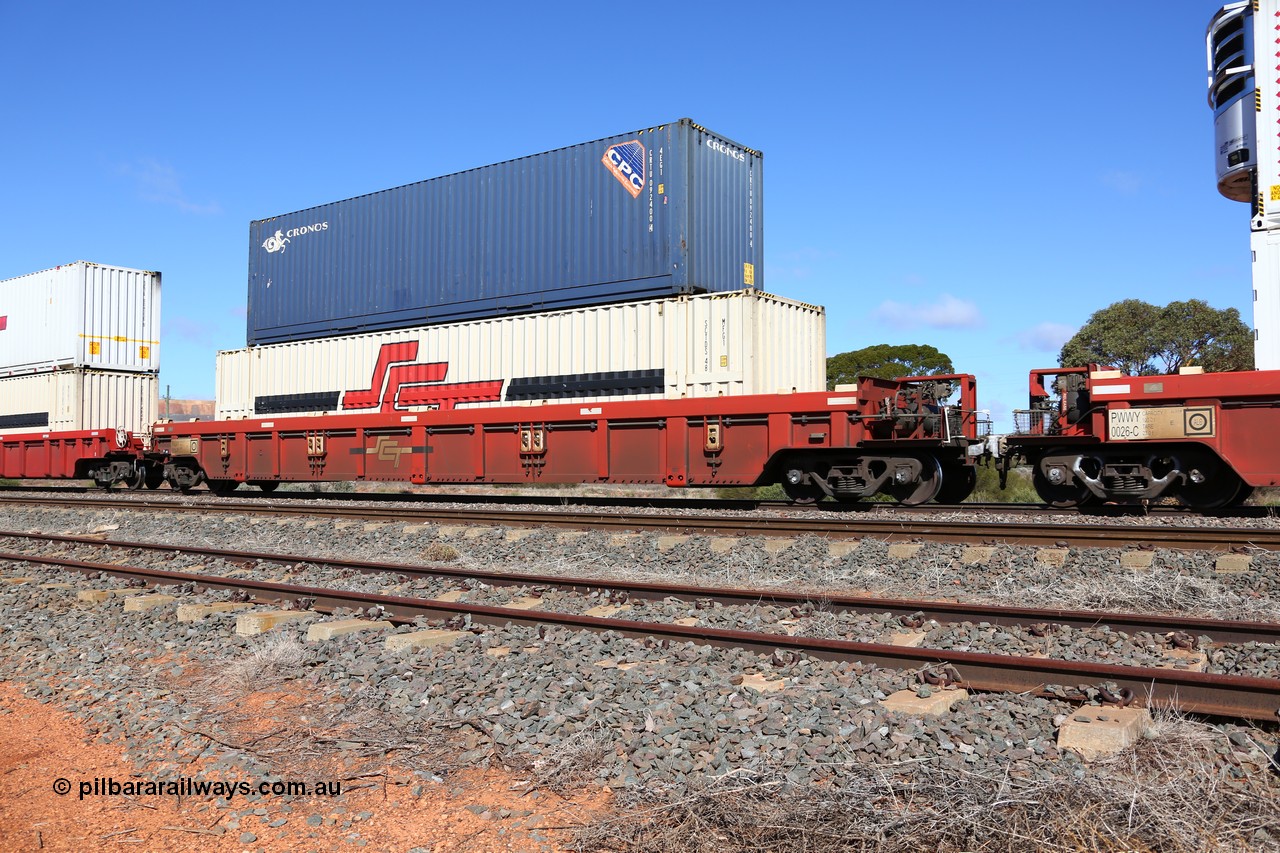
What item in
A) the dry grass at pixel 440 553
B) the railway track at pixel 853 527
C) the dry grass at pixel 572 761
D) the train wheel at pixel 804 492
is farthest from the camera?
the train wheel at pixel 804 492

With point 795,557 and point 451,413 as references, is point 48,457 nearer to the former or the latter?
point 451,413

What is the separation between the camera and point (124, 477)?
2445 centimetres

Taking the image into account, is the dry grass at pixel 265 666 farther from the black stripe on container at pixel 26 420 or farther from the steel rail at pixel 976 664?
the black stripe on container at pixel 26 420

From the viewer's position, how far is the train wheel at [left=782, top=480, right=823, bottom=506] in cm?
1426

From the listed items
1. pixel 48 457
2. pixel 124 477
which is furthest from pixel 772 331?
pixel 48 457

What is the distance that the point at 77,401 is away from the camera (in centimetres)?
2462

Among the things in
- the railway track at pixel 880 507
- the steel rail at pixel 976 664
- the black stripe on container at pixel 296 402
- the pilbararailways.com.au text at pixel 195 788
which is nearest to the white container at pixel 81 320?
the black stripe on container at pixel 296 402

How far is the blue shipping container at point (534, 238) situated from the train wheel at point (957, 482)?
5.06 metres

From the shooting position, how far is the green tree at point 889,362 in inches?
1907

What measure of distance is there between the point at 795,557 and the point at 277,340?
15.9 metres

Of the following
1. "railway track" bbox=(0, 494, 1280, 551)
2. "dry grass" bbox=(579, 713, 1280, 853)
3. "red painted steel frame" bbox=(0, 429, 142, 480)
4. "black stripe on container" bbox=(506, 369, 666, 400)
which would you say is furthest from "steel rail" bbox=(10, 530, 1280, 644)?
"red painted steel frame" bbox=(0, 429, 142, 480)

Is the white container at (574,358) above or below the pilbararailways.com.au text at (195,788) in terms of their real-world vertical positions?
above

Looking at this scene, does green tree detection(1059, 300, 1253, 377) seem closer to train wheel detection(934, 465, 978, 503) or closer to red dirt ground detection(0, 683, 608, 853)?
train wheel detection(934, 465, 978, 503)

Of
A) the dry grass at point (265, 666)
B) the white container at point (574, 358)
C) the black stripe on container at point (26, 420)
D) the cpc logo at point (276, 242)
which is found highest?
the cpc logo at point (276, 242)
